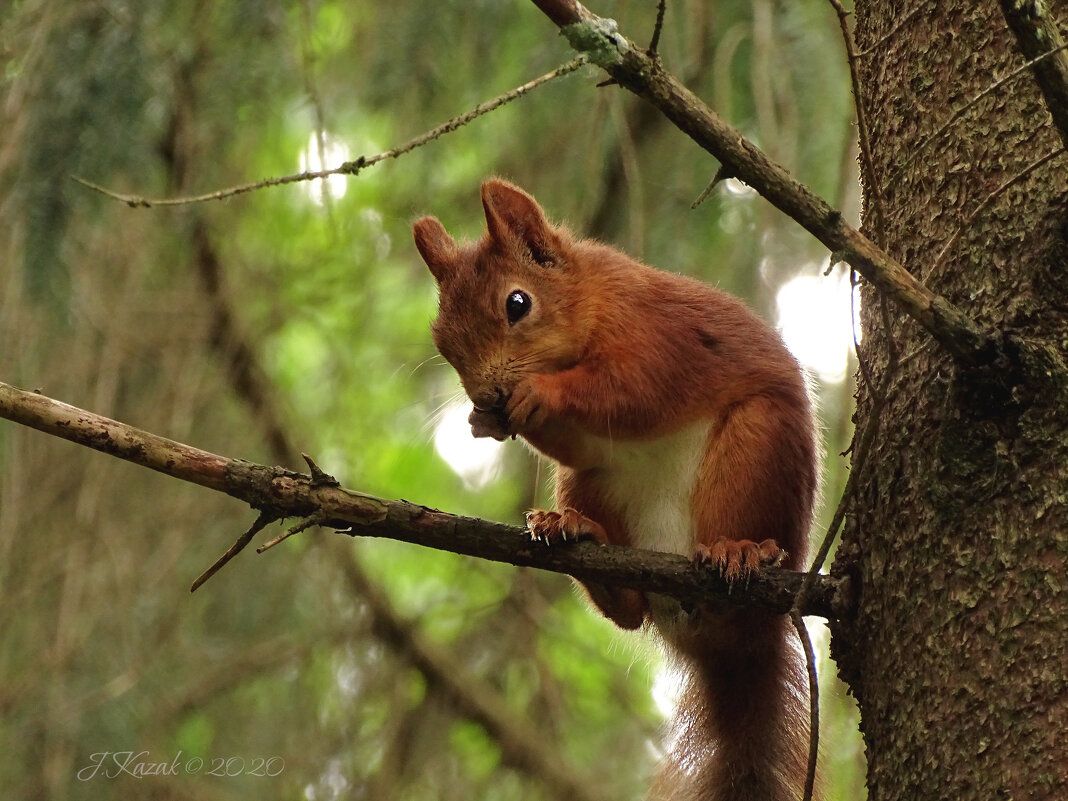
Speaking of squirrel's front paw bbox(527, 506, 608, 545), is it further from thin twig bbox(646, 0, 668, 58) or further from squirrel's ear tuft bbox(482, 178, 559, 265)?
thin twig bbox(646, 0, 668, 58)

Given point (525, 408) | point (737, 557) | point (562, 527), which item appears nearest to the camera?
point (737, 557)

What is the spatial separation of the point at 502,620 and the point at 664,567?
1558mm

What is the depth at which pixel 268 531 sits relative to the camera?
2.99 meters

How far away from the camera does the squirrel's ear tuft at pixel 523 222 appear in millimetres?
2270

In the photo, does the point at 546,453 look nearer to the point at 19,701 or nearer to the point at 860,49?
the point at 860,49

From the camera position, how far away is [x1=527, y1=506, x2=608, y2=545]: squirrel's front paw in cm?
175

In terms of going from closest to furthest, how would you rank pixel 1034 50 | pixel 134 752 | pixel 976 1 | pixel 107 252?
pixel 1034 50, pixel 976 1, pixel 134 752, pixel 107 252

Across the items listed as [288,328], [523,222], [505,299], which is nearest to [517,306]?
[505,299]

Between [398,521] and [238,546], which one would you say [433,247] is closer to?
[398,521]

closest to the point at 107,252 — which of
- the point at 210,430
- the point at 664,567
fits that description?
the point at 210,430

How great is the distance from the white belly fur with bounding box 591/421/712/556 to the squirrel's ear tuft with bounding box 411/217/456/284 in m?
0.49

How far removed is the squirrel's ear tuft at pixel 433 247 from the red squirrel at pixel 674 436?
0.08m

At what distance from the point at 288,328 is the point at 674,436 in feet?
5.74

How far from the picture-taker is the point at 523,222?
90.7 inches
